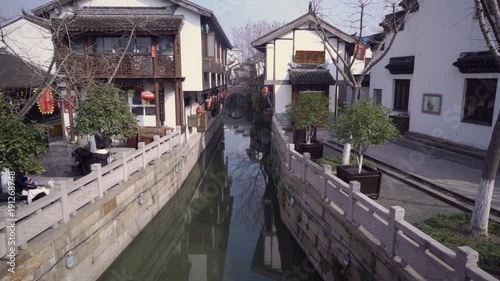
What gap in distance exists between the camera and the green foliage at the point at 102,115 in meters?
10.1

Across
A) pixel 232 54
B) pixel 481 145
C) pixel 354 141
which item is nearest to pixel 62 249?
pixel 354 141

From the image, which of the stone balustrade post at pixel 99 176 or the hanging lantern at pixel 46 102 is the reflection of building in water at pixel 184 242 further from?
the hanging lantern at pixel 46 102

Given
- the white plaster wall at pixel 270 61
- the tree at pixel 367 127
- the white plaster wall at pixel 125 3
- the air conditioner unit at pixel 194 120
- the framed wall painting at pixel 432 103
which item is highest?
the white plaster wall at pixel 125 3

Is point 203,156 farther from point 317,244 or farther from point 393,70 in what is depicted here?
point 317,244

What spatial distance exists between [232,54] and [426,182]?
222ft

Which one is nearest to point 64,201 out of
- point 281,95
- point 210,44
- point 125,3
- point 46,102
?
point 46,102

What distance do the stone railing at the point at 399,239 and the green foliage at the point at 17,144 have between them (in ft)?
20.2

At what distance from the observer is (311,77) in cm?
1970

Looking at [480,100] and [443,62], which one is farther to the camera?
[443,62]

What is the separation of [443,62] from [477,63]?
193 cm

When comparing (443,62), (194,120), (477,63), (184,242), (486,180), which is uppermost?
(443,62)

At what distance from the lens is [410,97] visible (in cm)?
1504

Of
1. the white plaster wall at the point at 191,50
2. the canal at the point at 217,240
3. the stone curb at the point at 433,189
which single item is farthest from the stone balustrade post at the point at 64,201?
the white plaster wall at the point at 191,50

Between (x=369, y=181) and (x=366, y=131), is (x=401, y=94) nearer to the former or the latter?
(x=366, y=131)
